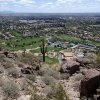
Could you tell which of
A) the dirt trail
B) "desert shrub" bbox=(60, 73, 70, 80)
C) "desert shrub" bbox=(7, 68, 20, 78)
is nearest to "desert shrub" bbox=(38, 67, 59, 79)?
"desert shrub" bbox=(60, 73, 70, 80)

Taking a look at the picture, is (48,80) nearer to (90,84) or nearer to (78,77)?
(78,77)

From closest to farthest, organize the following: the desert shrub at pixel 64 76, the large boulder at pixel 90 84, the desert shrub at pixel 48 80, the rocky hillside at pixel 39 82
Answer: the rocky hillside at pixel 39 82 → the large boulder at pixel 90 84 → the desert shrub at pixel 48 80 → the desert shrub at pixel 64 76

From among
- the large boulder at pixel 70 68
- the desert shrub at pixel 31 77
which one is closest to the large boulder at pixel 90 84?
the desert shrub at pixel 31 77

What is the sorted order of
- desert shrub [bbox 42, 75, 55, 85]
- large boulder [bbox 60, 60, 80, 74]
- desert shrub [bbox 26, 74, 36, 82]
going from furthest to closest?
large boulder [bbox 60, 60, 80, 74]
desert shrub [bbox 26, 74, 36, 82]
desert shrub [bbox 42, 75, 55, 85]

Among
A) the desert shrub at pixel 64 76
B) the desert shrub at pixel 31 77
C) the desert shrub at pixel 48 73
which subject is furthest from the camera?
the desert shrub at pixel 64 76

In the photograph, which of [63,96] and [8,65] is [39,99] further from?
[8,65]

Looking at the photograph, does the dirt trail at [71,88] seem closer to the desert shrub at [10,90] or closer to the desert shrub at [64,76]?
the desert shrub at [64,76]

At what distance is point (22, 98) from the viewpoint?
13.2m

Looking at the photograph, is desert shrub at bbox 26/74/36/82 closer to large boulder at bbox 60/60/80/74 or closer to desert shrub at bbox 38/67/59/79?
desert shrub at bbox 38/67/59/79

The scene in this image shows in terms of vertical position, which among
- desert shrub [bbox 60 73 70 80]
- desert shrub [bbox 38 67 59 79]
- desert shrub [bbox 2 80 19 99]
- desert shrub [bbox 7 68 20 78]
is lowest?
desert shrub [bbox 60 73 70 80]

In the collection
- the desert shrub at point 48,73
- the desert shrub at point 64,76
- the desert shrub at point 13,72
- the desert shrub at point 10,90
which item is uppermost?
the desert shrub at point 10,90

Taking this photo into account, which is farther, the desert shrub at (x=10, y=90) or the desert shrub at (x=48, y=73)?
the desert shrub at (x=48, y=73)

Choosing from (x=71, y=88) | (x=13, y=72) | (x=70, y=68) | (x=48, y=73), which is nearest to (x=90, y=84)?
(x=71, y=88)

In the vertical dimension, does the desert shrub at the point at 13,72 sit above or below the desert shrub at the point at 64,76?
above
